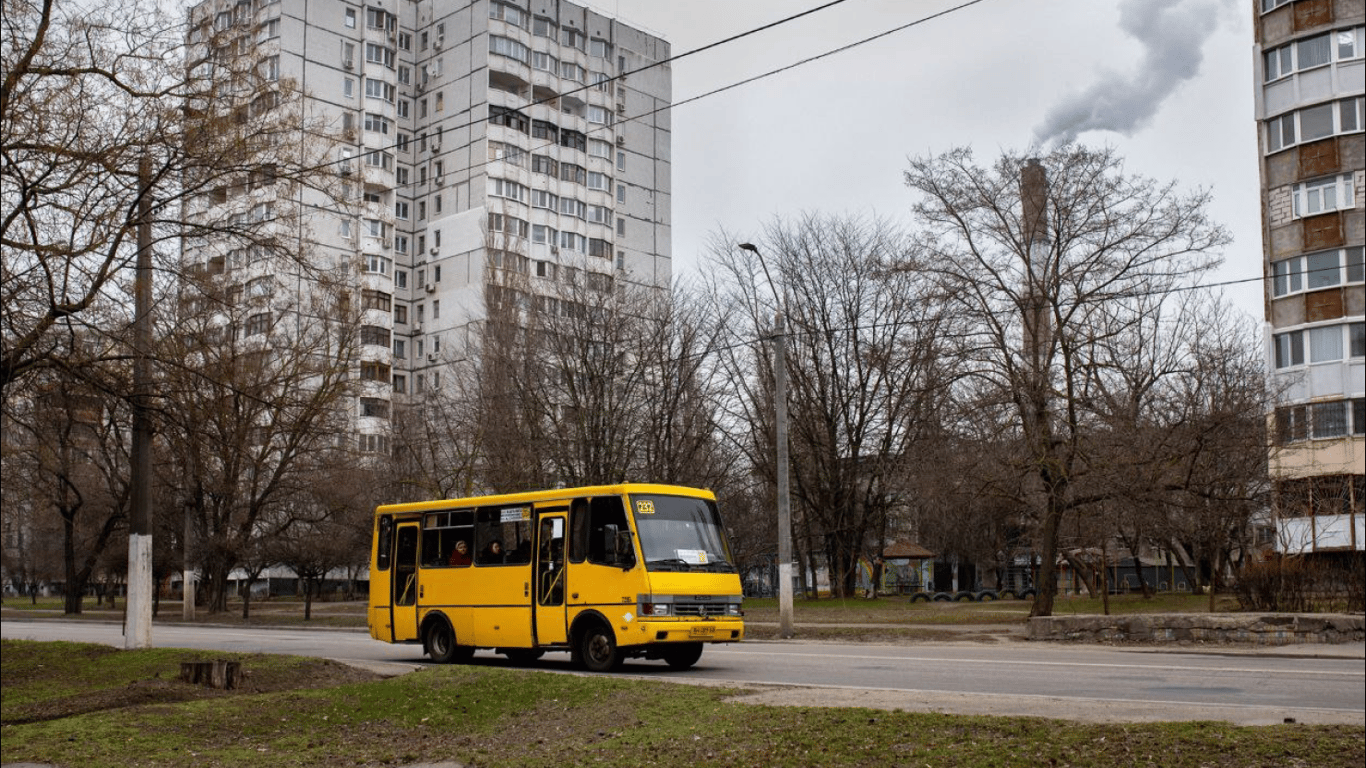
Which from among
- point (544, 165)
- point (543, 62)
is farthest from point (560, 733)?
point (543, 62)

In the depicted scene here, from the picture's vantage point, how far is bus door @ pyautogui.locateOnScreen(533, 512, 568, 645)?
67.7 ft

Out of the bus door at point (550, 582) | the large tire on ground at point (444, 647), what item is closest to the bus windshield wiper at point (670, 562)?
the bus door at point (550, 582)

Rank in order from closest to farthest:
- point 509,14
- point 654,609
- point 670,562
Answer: point 654,609 → point 670,562 → point 509,14

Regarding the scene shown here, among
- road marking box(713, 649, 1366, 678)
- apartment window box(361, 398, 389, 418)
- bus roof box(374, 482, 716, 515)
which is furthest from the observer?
apartment window box(361, 398, 389, 418)

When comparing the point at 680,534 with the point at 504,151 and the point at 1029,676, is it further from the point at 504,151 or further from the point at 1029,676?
the point at 504,151

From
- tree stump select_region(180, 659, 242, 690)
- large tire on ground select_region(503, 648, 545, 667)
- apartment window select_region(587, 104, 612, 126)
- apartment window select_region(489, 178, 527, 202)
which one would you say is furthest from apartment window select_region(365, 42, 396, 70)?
tree stump select_region(180, 659, 242, 690)

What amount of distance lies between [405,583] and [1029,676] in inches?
457

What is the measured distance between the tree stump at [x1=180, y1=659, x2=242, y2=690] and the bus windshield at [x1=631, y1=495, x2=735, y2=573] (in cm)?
608

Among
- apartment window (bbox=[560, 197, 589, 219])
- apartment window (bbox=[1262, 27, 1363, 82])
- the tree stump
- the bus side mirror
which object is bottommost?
the tree stump

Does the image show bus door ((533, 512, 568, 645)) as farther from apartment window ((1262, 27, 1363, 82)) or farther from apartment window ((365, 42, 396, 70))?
apartment window ((365, 42, 396, 70))

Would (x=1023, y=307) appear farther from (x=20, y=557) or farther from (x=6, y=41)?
(x=20, y=557)

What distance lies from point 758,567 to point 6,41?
179 feet

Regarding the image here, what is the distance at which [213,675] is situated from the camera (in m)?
17.1

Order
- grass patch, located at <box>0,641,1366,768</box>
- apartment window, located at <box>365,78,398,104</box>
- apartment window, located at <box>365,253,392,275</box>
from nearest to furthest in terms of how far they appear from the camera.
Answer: grass patch, located at <box>0,641,1366,768</box>
apartment window, located at <box>365,78,398,104</box>
apartment window, located at <box>365,253,392,275</box>
